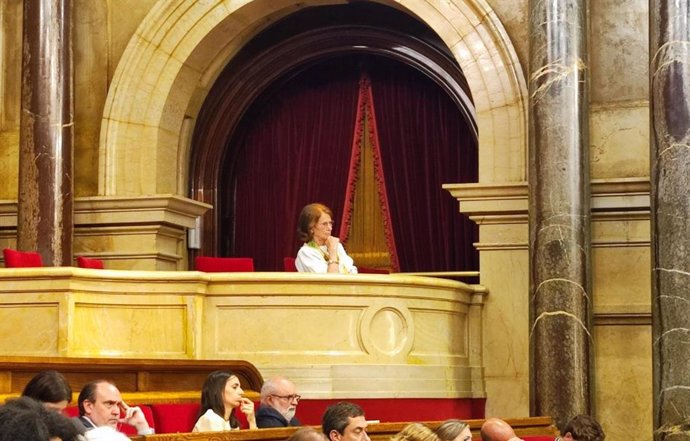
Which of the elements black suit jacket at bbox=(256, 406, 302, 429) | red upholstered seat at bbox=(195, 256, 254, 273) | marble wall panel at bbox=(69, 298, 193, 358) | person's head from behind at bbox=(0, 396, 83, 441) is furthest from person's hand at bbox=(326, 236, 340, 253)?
person's head from behind at bbox=(0, 396, 83, 441)

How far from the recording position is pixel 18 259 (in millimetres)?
8531

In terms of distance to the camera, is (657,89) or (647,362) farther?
(647,362)

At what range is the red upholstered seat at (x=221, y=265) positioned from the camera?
8.87m

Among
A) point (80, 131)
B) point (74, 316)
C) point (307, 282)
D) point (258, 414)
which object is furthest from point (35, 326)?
point (80, 131)

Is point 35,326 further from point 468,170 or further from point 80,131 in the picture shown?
point 468,170

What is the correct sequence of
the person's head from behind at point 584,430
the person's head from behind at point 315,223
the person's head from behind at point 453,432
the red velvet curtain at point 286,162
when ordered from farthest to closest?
the red velvet curtain at point 286,162
the person's head from behind at point 315,223
the person's head from behind at point 584,430
the person's head from behind at point 453,432

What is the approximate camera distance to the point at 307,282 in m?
8.63

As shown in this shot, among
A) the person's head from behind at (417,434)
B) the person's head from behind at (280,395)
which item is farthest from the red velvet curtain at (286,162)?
the person's head from behind at (417,434)

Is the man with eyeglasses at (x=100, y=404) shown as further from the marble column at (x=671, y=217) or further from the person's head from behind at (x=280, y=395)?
the marble column at (x=671, y=217)

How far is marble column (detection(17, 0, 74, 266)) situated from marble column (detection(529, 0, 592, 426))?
3.43m

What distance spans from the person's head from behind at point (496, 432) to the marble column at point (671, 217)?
3.27m

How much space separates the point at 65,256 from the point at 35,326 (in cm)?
180

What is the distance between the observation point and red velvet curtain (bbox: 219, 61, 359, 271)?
11938 mm

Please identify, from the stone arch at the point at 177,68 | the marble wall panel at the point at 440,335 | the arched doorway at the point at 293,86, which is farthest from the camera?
the arched doorway at the point at 293,86
